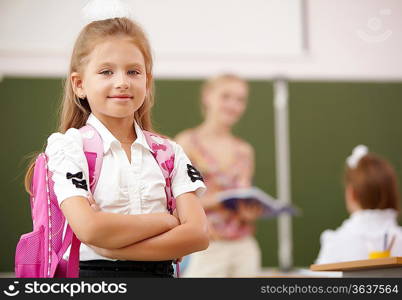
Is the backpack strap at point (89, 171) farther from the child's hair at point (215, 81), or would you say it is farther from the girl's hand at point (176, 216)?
the child's hair at point (215, 81)

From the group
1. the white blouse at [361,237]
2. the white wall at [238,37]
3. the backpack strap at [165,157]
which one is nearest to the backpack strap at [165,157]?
the backpack strap at [165,157]

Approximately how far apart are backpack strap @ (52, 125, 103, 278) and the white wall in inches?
164

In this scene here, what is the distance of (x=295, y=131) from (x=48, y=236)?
4508 mm

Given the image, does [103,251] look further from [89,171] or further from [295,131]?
[295,131]

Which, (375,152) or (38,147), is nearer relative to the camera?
(38,147)

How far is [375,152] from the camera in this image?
19.5 feet

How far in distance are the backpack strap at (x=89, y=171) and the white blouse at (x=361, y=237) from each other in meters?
2.11

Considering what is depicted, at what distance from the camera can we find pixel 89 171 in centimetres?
153

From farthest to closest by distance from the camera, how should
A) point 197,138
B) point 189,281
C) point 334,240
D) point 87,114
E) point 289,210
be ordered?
point 289,210 → point 197,138 → point 334,240 → point 87,114 → point 189,281

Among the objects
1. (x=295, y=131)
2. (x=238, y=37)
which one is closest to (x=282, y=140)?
(x=295, y=131)

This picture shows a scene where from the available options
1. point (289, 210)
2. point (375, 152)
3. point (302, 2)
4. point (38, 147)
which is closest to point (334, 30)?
point (302, 2)

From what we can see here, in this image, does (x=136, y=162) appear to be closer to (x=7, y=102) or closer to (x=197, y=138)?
(x=197, y=138)

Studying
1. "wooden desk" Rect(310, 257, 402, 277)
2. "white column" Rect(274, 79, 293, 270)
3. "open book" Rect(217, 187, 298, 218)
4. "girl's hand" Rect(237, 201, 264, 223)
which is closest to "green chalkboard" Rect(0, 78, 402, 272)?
"white column" Rect(274, 79, 293, 270)

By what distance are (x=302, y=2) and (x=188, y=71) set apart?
124 cm
